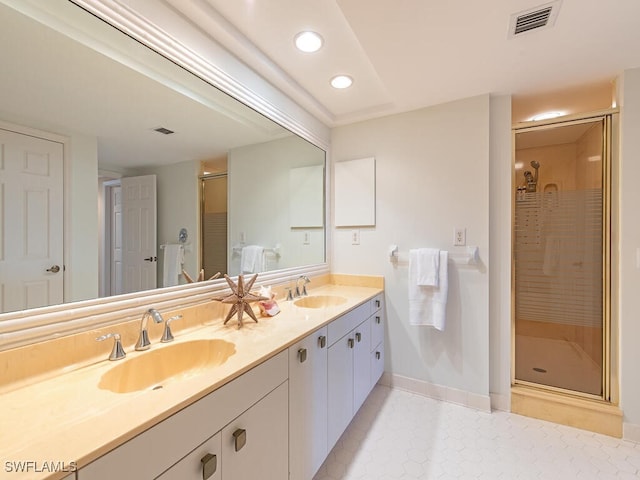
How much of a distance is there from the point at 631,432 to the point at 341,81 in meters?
2.78

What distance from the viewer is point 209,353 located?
122 centimetres

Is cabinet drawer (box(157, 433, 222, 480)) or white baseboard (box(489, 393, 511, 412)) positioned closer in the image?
cabinet drawer (box(157, 433, 222, 480))

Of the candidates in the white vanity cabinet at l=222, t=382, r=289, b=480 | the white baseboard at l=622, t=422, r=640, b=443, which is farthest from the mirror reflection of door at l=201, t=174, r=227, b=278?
the white baseboard at l=622, t=422, r=640, b=443

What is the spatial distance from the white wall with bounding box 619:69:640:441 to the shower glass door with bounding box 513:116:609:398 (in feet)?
0.37

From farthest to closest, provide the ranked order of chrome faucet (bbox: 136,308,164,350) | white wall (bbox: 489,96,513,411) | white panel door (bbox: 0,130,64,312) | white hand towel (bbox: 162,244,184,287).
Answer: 1. white wall (bbox: 489,96,513,411)
2. white hand towel (bbox: 162,244,184,287)
3. chrome faucet (bbox: 136,308,164,350)
4. white panel door (bbox: 0,130,64,312)

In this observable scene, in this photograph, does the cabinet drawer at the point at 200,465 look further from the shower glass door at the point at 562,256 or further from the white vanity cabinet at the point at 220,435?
the shower glass door at the point at 562,256

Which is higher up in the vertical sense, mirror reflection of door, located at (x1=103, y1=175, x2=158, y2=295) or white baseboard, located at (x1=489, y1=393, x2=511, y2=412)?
mirror reflection of door, located at (x1=103, y1=175, x2=158, y2=295)

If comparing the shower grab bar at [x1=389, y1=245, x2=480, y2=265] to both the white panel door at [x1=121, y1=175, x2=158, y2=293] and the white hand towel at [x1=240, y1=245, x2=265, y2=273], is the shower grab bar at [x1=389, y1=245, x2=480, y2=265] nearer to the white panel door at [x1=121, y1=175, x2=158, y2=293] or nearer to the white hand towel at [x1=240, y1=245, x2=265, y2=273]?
the white hand towel at [x1=240, y1=245, x2=265, y2=273]

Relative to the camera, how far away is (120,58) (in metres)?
1.12

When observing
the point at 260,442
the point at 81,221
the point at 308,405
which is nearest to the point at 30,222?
the point at 81,221

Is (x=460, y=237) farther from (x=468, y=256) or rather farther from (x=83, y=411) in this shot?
(x=83, y=411)

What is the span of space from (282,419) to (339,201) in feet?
5.88

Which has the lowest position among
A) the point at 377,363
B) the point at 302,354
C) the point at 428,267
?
the point at 377,363

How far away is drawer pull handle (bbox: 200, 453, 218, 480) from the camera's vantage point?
0.79 meters
